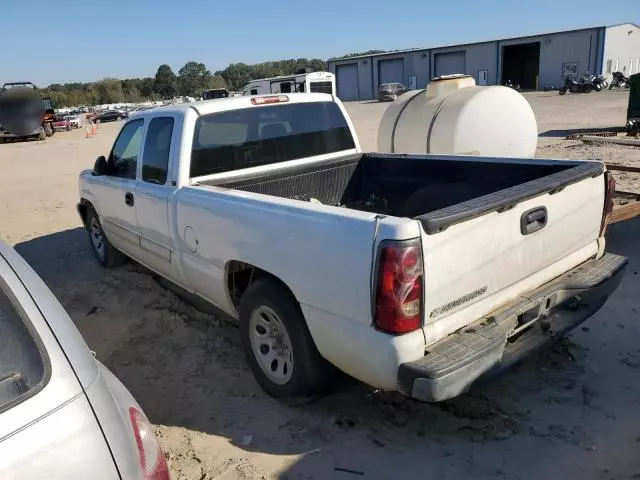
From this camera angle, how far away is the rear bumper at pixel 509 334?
2.57m

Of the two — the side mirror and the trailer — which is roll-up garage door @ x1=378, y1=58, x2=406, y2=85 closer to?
the trailer

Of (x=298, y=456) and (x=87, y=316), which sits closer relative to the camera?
(x=298, y=456)

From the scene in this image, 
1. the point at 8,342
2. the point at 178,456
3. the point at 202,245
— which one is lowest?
the point at 178,456

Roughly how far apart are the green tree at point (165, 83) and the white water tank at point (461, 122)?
301 feet

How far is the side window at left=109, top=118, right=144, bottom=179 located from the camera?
16.3ft

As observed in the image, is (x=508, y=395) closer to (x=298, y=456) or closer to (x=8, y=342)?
(x=298, y=456)

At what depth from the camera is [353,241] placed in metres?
2.65

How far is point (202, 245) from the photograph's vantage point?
3828 mm

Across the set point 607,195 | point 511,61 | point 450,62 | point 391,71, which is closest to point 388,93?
point 450,62

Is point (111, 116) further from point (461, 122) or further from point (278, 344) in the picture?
point (278, 344)

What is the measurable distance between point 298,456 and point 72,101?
98.3m

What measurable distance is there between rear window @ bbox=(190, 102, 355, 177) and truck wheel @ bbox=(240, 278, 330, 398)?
4.27 ft

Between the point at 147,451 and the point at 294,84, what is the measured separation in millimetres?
30103

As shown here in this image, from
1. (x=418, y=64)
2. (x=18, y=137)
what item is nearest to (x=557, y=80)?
(x=418, y=64)
